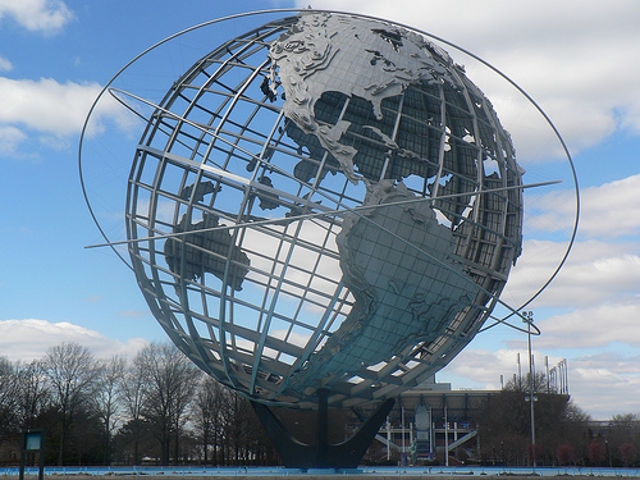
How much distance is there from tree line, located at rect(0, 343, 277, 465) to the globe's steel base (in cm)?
2450

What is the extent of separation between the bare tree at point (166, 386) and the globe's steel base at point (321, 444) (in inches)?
1084

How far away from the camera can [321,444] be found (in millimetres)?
18328

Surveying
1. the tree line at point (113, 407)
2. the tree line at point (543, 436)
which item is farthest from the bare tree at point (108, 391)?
the tree line at point (543, 436)

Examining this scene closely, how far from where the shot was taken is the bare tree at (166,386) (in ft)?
149

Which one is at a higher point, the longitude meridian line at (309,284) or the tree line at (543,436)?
the longitude meridian line at (309,284)

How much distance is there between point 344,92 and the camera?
1606 cm

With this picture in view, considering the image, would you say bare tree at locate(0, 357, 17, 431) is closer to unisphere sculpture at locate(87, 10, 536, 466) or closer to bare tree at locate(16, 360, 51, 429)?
bare tree at locate(16, 360, 51, 429)

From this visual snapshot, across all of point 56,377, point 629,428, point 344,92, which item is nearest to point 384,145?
point 344,92

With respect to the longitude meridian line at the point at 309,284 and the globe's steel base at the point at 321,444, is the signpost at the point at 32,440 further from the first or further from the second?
the globe's steel base at the point at 321,444

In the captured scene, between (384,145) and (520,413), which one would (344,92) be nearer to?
(384,145)

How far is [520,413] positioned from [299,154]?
150 feet

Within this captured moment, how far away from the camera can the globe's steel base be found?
60.0 ft

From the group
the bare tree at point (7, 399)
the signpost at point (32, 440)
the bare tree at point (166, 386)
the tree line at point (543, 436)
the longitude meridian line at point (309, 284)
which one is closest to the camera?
the signpost at point (32, 440)

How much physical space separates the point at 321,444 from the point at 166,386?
2944 cm
